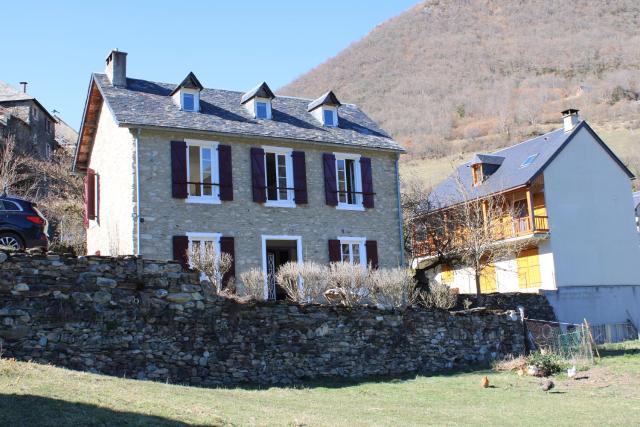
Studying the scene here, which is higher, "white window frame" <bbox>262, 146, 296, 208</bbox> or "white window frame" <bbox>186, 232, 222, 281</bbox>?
"white window frame" <bbox>262, 146, 296, 208</bbox>

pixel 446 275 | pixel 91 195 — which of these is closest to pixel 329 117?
pixel 91 195

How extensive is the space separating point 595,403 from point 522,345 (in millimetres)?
6253

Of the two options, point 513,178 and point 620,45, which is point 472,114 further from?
point 513,178

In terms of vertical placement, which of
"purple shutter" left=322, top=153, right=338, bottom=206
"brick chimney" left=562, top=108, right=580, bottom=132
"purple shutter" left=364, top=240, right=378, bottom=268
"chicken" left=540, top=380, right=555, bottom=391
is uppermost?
"brick chimney" left=562, top=108, right=580, bottom=132

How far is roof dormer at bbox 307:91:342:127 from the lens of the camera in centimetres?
2575

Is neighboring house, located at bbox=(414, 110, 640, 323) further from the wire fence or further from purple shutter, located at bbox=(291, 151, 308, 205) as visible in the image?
purple shutter, located at bbox=(291, 151, 308, 205)

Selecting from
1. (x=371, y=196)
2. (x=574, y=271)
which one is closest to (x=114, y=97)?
(x=371, y=196)

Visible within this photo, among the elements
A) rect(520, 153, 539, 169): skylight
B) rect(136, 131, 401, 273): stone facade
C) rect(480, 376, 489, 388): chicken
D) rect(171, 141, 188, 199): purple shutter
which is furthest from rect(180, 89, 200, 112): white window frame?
rect(520, 153, 539, 169): skylight

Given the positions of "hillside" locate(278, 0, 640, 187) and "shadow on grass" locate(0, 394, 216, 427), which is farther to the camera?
"hillside" locate(278, 0, 640, 187)

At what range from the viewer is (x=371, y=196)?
24.5 m

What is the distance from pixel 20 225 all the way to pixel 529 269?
21.2m

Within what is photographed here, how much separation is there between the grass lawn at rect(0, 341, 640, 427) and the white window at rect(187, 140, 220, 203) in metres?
8.87

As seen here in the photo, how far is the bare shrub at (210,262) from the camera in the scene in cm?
1933

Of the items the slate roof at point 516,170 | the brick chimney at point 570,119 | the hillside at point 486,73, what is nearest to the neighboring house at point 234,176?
the slate roof at point 516,170
